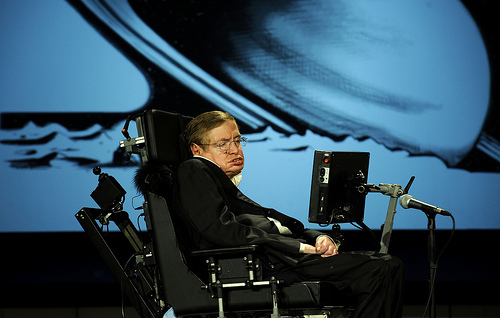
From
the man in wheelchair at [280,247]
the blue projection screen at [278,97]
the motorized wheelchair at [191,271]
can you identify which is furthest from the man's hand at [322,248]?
the blue projection screen at [278,97]

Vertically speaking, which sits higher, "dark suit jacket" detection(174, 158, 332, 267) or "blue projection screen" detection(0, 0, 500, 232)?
"blue projection screen" detection(0, 0, 500, 232)

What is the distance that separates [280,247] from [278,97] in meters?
2.05

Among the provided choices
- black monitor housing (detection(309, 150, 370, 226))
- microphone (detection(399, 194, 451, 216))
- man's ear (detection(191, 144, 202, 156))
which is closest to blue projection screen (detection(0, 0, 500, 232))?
black monitor housing (detection(309, 150, 370, 226))

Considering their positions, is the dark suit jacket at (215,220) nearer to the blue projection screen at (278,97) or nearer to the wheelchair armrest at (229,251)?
the wheelchair armrest at (229,251)

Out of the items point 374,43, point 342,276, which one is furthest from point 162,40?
point 342,276

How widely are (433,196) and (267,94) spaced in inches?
58.1

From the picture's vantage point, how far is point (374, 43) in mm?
4281

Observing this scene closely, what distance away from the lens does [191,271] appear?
2396mm

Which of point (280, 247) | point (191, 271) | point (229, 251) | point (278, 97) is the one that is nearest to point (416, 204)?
A: point (280, 247)

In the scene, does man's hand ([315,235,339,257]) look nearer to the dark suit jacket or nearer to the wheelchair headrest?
the dark suit jacket

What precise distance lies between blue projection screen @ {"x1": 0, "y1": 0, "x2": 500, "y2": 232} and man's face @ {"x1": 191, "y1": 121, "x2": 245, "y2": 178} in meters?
1.51

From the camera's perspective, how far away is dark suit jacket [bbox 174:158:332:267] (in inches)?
94.6

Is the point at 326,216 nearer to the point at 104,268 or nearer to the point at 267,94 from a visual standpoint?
the point at 267,94

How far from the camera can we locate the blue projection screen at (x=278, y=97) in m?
4.25
